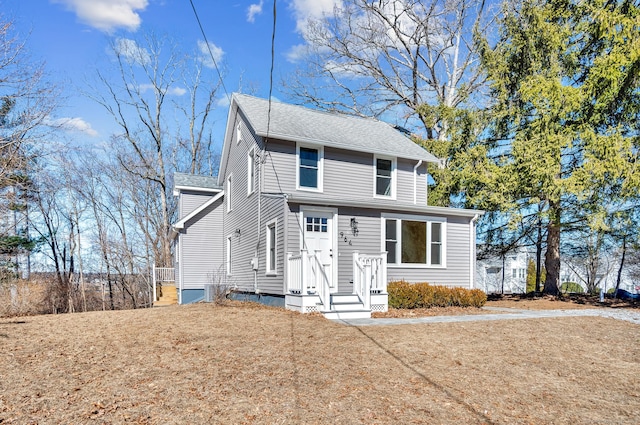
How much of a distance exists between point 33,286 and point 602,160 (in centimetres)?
1990

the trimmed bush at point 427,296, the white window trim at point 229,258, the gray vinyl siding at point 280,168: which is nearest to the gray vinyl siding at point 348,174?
the gray vinyl siding at point 280,168

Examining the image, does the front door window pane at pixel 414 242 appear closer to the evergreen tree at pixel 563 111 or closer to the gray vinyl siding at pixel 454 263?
the gray vinyl siding at pixel 454 263

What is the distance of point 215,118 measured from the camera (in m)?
29.8

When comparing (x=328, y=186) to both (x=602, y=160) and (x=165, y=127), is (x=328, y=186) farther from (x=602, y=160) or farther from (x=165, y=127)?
(x=165, y=127)

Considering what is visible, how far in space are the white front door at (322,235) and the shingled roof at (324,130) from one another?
2.69 metres

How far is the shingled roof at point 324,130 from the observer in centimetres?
1366

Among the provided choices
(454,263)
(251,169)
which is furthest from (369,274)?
(251,169)

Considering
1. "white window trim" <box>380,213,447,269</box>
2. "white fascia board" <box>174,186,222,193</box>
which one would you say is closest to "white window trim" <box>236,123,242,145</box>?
"white fascia board" <box>174,186,222,193</box>

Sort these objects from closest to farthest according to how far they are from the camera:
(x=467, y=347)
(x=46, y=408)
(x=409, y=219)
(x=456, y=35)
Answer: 1. (x=46, y=408)
2. (x=467, y=347)
3. (x=409, y=219)
4. (x=456, y=35)

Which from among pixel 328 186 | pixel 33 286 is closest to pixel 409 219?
pixel 328 186

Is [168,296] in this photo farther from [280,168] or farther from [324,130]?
[324,130]

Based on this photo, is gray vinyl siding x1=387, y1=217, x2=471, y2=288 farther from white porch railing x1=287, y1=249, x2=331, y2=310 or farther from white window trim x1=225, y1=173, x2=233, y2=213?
white window trim x1=225, y1=173, x2=233, y2=213

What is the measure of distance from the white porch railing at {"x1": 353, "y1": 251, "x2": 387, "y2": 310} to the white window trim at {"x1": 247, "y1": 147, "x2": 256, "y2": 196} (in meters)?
4.72

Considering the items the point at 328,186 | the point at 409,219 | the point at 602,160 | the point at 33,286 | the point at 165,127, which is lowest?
the point at 33,286
